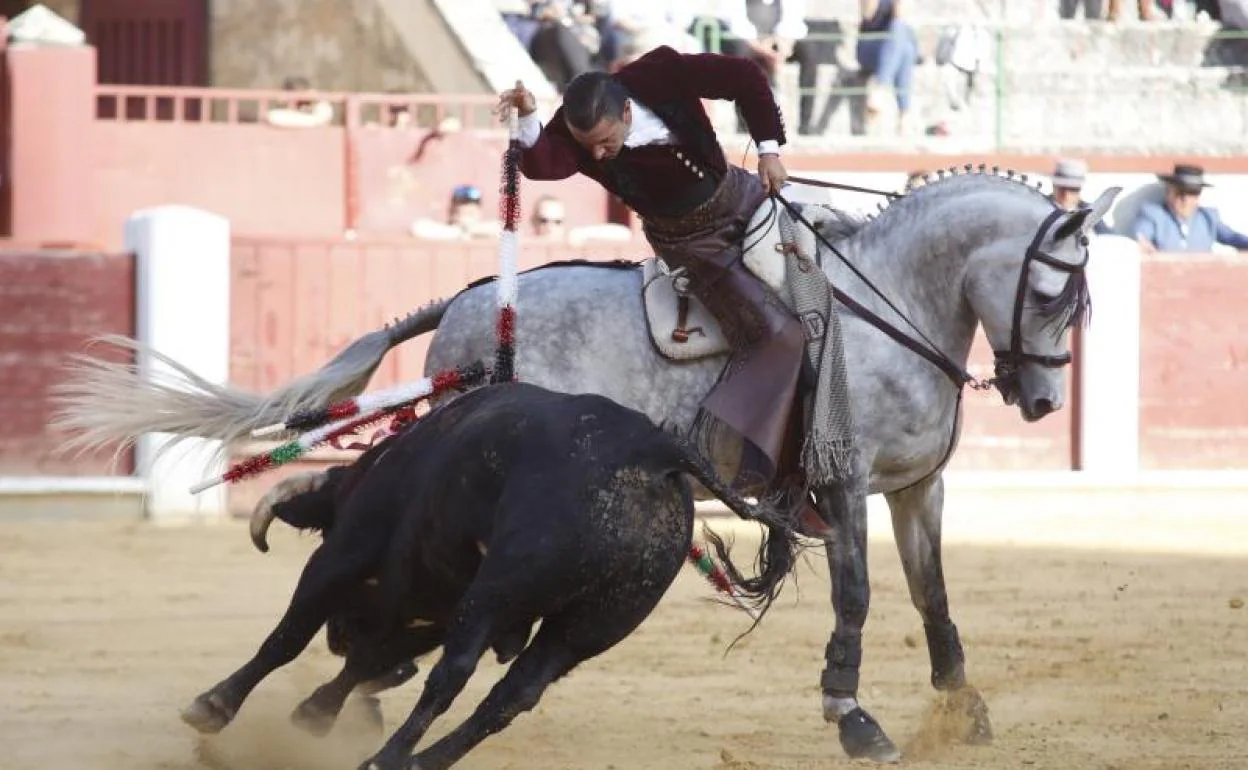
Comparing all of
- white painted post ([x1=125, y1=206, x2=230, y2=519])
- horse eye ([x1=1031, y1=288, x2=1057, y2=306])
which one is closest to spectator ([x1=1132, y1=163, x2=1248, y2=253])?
white painted post ([x1=125, y1=206, x2=230, y2=519])

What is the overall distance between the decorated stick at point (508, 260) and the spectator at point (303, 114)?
7.11 meters

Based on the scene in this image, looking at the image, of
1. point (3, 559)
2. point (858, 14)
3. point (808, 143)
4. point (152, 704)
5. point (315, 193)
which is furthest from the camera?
point (858, 14)

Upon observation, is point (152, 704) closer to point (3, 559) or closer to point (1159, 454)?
point (3, 559)

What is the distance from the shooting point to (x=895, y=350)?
19.1 feet

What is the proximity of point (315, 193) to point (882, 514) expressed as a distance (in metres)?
3.89

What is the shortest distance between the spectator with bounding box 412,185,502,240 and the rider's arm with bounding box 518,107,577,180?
20.1ft

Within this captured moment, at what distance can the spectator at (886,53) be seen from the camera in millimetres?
14055

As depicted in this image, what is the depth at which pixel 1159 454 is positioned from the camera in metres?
11.7

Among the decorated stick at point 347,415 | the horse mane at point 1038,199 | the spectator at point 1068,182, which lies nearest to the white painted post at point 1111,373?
the spectator at point 1068,182

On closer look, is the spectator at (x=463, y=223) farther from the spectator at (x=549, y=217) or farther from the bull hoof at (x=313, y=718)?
the bull hoof at (x=313, y=718)

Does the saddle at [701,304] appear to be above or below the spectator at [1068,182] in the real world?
above

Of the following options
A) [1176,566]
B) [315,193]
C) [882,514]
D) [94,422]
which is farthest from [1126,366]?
[94,422]

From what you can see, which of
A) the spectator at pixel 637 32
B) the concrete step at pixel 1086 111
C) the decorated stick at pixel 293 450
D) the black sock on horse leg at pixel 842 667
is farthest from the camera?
the concrete step at pixel 1086 111

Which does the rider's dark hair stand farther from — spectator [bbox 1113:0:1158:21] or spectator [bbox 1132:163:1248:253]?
spectator [bbox 1113:0:1158:21]
